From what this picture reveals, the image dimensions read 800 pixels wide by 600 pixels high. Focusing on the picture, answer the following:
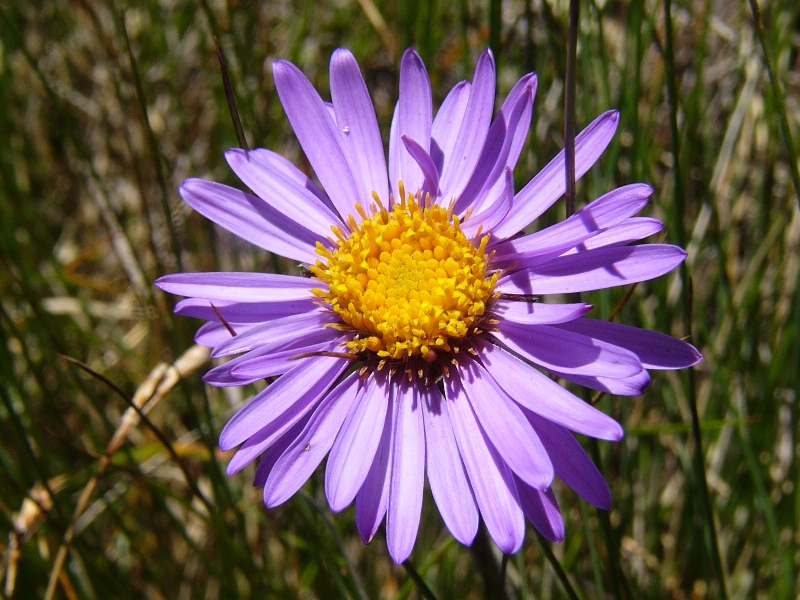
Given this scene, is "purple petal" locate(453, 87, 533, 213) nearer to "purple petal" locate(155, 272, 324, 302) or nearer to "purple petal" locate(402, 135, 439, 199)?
"purple petal" locate(402, 135, 439, 199)

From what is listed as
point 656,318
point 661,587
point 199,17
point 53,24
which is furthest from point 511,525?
point 53,24

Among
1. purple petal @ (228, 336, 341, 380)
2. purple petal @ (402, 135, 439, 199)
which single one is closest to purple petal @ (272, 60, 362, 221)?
purple petal @ (402, 135, 439, 199)

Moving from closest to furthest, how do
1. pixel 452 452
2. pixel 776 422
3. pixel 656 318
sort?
pixel 452 452 < pixel 656 318 < pixel 776 422

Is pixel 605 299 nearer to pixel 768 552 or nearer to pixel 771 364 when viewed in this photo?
pixel 771 364

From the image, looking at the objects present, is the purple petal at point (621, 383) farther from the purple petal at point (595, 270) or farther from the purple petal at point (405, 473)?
the purple petal at point (405, 473)

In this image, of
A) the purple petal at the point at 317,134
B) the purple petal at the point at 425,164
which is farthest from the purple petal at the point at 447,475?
the purple petal at the point at 317,134

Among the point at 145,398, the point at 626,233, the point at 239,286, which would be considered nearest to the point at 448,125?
the point at 626,233
